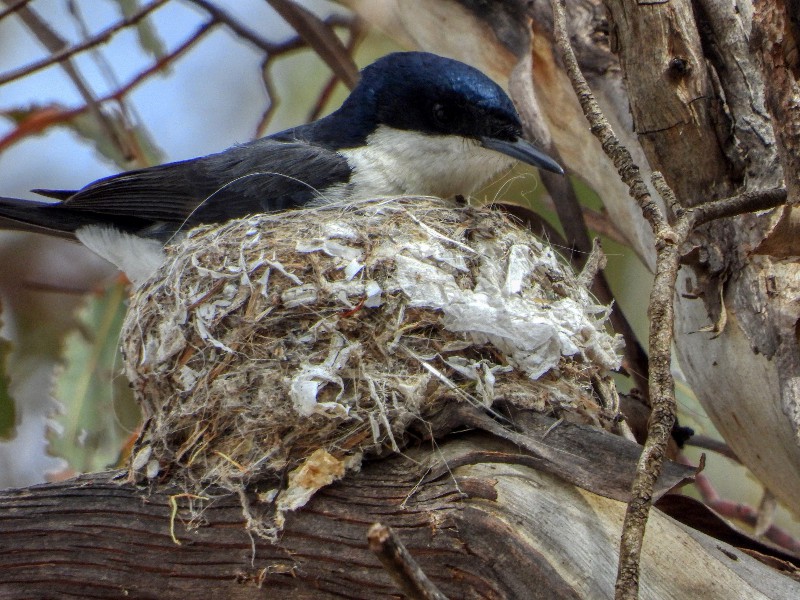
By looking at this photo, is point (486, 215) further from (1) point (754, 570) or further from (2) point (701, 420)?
(2) point (701, 420)

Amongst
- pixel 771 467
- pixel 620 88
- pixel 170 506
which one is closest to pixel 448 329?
pixel 170 506

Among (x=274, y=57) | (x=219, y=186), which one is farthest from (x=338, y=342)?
(x=274, y=57)

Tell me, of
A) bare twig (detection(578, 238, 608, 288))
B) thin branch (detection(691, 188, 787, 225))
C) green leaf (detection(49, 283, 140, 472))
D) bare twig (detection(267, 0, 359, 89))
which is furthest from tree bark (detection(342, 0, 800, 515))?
bare twig (detection(267, 0, 359, 89))

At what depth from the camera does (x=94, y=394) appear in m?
3.42

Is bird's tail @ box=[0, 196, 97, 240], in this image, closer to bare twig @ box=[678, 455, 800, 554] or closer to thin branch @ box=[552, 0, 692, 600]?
thin branch @ box=[552, 0, 692, 600]

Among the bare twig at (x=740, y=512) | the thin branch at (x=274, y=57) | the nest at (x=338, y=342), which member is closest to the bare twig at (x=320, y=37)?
the thin branch at (x=274, y=57)

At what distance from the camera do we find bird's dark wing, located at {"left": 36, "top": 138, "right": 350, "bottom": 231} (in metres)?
2.97

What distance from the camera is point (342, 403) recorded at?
6.76 feet

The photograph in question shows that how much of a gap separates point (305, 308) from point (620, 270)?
8.61 ft

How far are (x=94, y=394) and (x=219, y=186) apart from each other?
908 millimetres

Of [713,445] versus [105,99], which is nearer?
[713,445]

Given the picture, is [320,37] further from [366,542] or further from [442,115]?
[366,542]

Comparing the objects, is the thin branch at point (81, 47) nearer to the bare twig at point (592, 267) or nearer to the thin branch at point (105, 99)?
the thin branch at point (105, 99)

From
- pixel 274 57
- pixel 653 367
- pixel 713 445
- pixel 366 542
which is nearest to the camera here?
pixel 653 367
